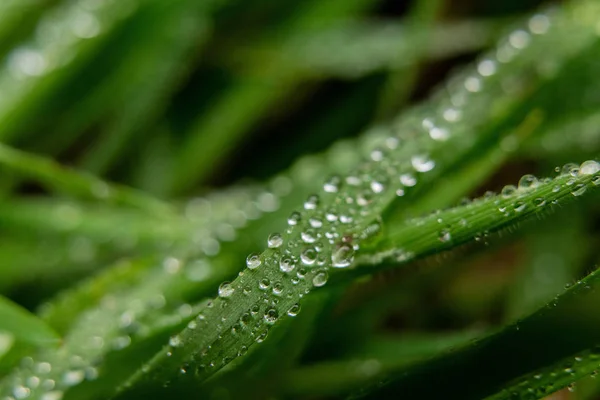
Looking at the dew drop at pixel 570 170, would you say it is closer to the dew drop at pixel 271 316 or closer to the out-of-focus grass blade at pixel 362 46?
the dew drop at pixel 271 316

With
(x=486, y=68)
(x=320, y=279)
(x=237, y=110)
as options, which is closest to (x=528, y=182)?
(x=320, y=279)

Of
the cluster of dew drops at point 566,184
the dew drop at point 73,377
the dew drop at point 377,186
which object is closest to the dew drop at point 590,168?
the cluster of dew drops at point 566,184

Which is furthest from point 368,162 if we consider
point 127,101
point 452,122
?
point 127,101

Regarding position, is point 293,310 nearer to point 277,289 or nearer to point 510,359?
point 277,289

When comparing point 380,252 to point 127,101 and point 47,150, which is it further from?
point 47,150

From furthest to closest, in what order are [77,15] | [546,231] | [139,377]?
[77,15] → [546,231] → [139,377]

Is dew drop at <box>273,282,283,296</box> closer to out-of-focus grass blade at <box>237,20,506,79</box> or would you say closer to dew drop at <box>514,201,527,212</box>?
dew drop at <box>514,201,527,212</box>

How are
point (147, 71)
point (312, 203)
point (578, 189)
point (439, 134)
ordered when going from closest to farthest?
point (578, 189) < point (312, 203) < point (439, 134) < point (147, 71)

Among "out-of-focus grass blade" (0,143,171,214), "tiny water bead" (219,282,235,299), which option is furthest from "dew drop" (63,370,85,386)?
"out-of-focus grass blade" (0,143,171,214)
